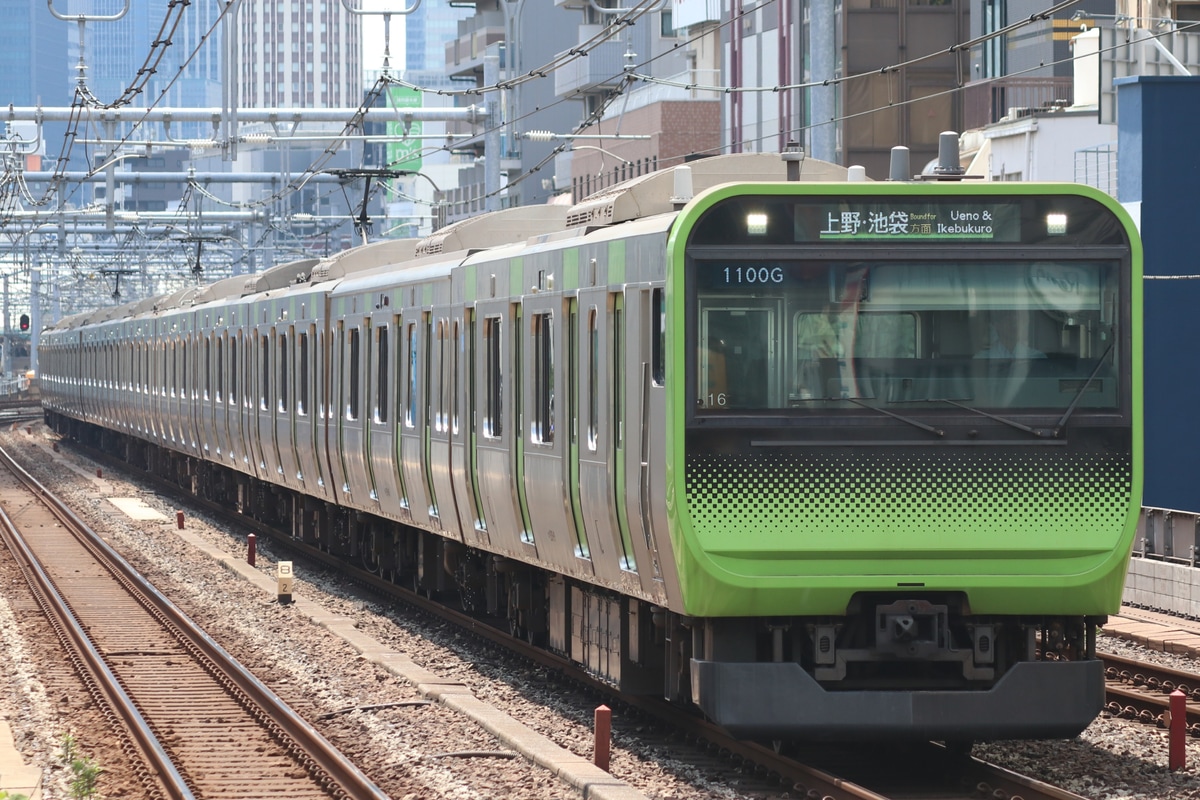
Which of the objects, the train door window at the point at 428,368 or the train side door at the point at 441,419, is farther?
the train door window at the point at 428,368

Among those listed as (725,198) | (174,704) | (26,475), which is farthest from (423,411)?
(26,475)

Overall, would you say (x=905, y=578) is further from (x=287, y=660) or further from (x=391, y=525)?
(x=391, y=525)

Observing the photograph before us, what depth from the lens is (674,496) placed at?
9625mm

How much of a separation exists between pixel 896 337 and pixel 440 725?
396 cm

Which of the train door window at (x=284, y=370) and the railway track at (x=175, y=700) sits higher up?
the train door window at (x=284, y=370)

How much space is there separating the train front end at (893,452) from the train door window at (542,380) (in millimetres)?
2771

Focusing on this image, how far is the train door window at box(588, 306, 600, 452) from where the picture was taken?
11273mm

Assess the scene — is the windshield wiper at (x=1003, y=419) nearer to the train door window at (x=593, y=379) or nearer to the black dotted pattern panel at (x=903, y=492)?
the black dotted pattern panel at (x=903, y=492)

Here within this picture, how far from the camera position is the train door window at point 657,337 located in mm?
9906

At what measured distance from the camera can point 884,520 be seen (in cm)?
966

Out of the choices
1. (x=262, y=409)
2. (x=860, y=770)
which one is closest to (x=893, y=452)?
(x=860, y=770)

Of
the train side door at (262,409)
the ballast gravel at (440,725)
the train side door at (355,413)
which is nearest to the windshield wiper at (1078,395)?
the ballast gravel at (440,725)

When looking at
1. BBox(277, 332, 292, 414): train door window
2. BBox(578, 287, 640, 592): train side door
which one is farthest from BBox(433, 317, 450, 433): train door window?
BBox(277, 332, 292, 414): train door window

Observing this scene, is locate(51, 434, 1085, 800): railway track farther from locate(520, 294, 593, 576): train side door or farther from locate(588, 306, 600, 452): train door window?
locate(588, 306, 600, 452): train door window
